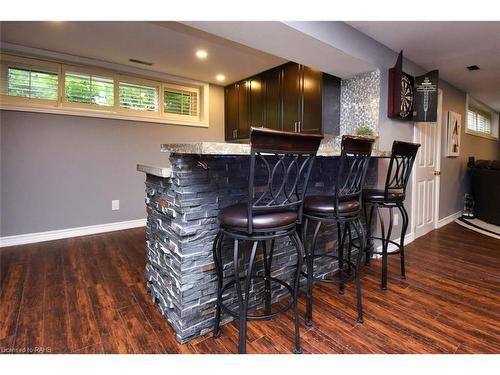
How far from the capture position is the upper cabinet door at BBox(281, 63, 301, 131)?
336cm

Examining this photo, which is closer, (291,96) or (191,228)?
(191,228)

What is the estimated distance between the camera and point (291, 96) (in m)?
3.45

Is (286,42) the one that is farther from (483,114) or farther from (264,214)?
(483,114)

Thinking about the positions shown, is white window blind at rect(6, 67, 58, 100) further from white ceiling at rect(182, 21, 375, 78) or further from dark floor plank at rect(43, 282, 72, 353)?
white ceiling at rect(182, 21, 375, 78)

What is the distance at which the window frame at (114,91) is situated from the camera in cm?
315

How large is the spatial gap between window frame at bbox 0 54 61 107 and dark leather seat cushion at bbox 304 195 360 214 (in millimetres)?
3418

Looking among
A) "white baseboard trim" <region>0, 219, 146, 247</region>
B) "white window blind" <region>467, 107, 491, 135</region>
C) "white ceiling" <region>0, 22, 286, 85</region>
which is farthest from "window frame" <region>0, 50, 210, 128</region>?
"white window blind" <region>467, 107, 491, 135</region>

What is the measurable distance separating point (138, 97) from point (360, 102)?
3035mm

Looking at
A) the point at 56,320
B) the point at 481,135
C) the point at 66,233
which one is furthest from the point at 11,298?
the point at 481,135

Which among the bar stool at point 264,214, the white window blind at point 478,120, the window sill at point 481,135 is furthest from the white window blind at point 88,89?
the white window blind at point 478,120
